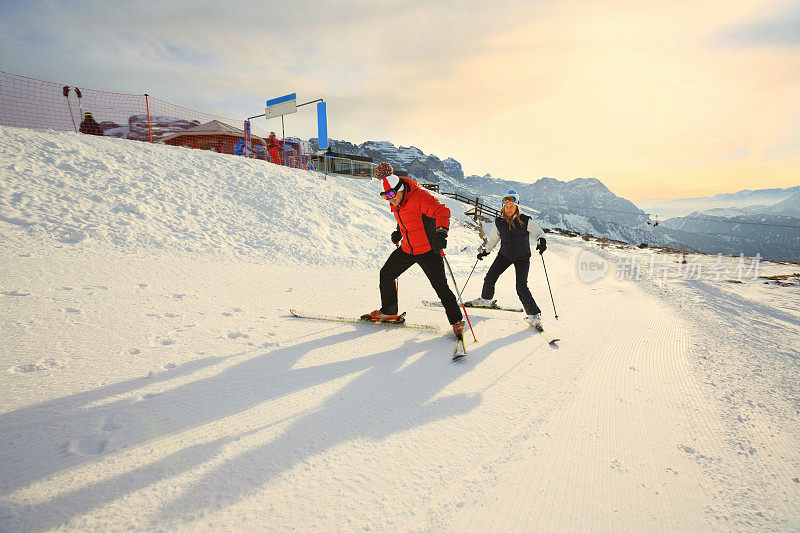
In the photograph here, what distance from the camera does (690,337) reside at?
4652mm

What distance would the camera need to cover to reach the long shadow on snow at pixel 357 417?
1.62 meters

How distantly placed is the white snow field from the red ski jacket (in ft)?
4.18

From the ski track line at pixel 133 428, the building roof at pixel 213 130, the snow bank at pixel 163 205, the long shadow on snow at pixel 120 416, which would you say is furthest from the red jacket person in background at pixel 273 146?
the ski track line at pixel 133 428

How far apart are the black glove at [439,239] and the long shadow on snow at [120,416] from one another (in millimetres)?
1851

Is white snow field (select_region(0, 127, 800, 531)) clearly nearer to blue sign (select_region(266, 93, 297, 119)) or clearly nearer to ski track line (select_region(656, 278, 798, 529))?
ski track line (select_region(656, 278, 798, 529))

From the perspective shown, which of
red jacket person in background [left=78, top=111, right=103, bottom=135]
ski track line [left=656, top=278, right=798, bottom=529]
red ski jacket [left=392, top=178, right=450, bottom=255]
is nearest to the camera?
ski track line [left=656, top=278, right=798, bottom=529]

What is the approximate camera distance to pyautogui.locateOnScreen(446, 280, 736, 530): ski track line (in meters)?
1.69

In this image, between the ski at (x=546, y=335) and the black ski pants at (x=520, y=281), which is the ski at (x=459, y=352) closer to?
the ski at (x=546, y=335)

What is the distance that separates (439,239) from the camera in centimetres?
376

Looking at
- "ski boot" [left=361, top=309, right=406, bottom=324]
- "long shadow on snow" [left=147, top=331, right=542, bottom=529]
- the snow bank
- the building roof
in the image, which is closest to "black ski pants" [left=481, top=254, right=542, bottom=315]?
"long shadow on snow" [left=147, top=331, right=542, bottom=529]

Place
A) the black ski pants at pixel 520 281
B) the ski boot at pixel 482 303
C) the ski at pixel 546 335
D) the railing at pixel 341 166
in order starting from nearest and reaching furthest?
1. the ski at pixel 546 335
2. the black ski pants at pixel 520 281
3. the ski boot at pixel 482 303
4. the railing at pixel 341 166

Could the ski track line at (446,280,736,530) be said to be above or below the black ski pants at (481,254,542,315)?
below

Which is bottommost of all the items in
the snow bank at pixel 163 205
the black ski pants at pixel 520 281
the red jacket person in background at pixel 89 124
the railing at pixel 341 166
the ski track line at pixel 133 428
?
the ski track line at pixel 133 428

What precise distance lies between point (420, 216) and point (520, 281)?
6.49ft
